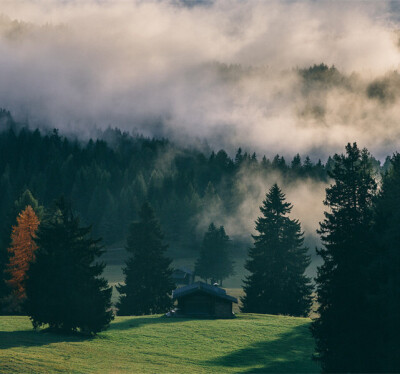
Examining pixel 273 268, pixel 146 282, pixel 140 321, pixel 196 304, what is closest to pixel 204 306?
pixel 196 304

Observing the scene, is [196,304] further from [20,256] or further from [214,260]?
[214,260]

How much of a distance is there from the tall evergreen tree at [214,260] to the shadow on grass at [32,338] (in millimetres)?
71061

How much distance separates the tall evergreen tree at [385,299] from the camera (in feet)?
108

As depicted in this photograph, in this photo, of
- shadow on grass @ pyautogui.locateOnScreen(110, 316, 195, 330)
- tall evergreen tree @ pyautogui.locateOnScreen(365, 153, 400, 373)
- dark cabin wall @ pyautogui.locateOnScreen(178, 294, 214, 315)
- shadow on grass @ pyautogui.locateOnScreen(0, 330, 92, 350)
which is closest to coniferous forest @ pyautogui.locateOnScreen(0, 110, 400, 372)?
tall evergreen tree @ pyautogui.locateOnScreen(365, 153, 400, 373)

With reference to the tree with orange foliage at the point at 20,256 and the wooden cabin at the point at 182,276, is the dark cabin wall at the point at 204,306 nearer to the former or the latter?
the tree with orange foliage at the point at 20,256

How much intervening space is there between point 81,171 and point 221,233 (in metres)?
83.2

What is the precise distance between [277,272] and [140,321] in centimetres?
2208

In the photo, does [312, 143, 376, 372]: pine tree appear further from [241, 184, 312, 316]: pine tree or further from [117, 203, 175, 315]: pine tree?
[117, 203, 175, 315]: pine tree

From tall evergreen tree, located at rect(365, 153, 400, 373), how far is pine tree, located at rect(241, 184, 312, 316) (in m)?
37.7

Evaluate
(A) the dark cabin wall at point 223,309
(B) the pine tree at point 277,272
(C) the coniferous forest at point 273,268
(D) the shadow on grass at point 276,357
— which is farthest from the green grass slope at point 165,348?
(B) the pine tree at point 277,272

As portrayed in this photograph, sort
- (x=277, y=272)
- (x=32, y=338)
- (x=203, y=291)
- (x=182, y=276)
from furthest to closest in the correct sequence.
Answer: (x=182, y=276) → (x=277, y=272) → (x=203, y=291) → (x=32, y=338)

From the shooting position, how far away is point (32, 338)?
44125 millimetres

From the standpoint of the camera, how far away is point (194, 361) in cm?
4203

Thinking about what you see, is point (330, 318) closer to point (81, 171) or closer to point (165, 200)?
point (165, 200)
